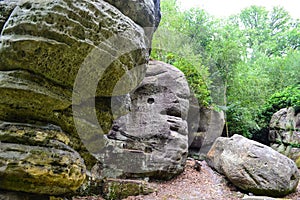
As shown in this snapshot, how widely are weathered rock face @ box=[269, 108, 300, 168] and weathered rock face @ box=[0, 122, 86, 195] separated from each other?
8.85 m

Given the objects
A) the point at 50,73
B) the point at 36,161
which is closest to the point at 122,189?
the point at 36,161

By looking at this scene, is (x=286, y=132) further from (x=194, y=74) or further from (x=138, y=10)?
(x=138, y=10)

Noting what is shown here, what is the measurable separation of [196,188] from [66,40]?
5.09 m

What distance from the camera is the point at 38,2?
2354mm

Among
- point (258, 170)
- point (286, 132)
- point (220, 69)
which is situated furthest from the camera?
point (220, 69)

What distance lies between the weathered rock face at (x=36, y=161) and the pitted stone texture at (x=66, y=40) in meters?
0.63

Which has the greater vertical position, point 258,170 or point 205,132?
point 205,132

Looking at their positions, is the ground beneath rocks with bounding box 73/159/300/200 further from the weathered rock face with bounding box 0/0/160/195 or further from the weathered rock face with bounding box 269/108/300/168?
the weathered rock face with bounding box 269/108/300/168

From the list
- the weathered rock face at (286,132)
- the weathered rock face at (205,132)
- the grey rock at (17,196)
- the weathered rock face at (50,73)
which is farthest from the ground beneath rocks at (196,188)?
the weathered rock face at (286,132)

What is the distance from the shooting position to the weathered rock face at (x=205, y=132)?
9.07 metres

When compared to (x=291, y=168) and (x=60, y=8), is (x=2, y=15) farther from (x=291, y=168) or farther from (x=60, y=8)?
(x=291, y=168)

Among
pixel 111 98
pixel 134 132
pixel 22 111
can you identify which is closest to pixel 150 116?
pixel 134 132

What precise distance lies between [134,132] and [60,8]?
4519 millimetres

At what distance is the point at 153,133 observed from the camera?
21.3 feet
